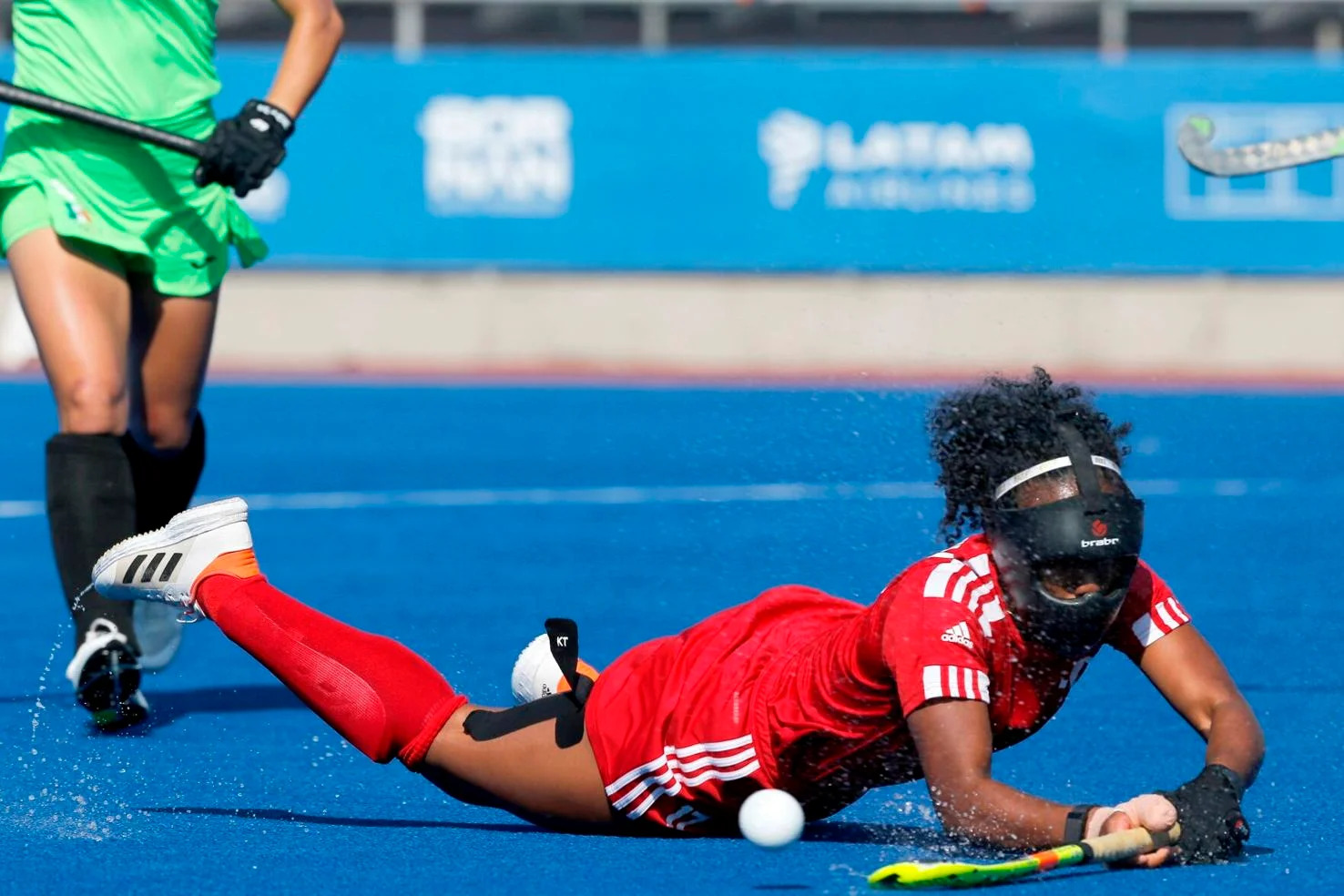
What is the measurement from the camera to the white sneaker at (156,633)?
5.04m

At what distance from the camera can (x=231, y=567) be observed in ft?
13.6

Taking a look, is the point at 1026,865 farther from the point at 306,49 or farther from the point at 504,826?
the point at 306,49

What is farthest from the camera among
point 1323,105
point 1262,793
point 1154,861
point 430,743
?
point 1323,105

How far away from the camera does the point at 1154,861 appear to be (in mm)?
3412

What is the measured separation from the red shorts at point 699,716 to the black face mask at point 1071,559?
1.46 ft

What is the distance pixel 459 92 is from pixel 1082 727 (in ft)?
30.6

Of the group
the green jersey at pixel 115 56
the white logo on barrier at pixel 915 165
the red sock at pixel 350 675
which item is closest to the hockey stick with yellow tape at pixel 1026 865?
the red sock at pixel 350 675

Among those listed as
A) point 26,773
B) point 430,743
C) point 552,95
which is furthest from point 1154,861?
point 552,95

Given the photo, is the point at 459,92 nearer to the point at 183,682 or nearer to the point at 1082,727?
the point at 183,682

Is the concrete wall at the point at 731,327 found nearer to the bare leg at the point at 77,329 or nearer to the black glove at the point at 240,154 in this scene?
the bare leg at the point at 77,329

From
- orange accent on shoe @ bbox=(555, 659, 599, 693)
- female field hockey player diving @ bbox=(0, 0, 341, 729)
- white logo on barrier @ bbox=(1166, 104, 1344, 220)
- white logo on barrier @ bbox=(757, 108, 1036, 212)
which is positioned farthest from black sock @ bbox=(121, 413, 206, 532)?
white logo on barrier @ bbox=(1166, 104, 1344, 220)

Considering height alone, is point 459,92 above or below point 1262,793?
above

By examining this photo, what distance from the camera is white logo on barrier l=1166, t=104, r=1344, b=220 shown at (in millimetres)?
13328

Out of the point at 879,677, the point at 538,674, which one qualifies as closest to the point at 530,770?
the point at 538,674
